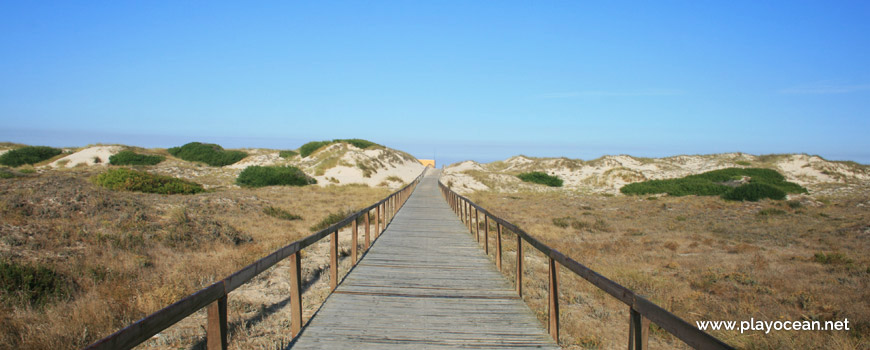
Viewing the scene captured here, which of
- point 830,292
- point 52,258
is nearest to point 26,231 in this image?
point 52,258

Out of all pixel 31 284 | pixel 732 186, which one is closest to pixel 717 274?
pixel 31 284

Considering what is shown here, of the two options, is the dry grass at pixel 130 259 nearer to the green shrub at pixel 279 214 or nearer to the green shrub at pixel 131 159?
the green shrub at pixel 279 214

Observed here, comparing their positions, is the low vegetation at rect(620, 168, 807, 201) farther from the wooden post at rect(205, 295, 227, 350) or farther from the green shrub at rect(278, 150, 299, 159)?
the green shrub at rect(278, 150, 299, 159)

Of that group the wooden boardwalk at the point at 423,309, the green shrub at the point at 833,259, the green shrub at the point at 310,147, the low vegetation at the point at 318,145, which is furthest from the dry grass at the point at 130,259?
the low vegetation at the point at 318,145

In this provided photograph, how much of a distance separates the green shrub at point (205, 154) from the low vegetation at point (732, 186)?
55.5 meters

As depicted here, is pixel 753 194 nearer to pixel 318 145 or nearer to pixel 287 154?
pixel 318 145

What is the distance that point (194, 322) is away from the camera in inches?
233

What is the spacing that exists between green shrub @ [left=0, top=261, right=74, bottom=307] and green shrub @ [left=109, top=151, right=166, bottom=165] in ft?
159

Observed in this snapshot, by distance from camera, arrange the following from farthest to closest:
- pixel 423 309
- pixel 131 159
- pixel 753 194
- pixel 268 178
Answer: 1. pixel 131 159
2. pixel 268 178
3. pixel 753 194
4. pixel 423 309

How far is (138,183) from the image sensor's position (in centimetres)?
2189

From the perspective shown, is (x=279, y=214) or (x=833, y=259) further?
(x=279, y=214)

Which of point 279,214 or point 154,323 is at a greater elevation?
point 154,323

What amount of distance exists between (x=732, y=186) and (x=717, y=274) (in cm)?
4221

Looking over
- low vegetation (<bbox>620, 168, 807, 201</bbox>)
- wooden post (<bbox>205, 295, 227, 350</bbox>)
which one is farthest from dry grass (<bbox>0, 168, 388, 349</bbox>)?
low vegetation (<bbox>620, 168, 807, 201</bbox>)
